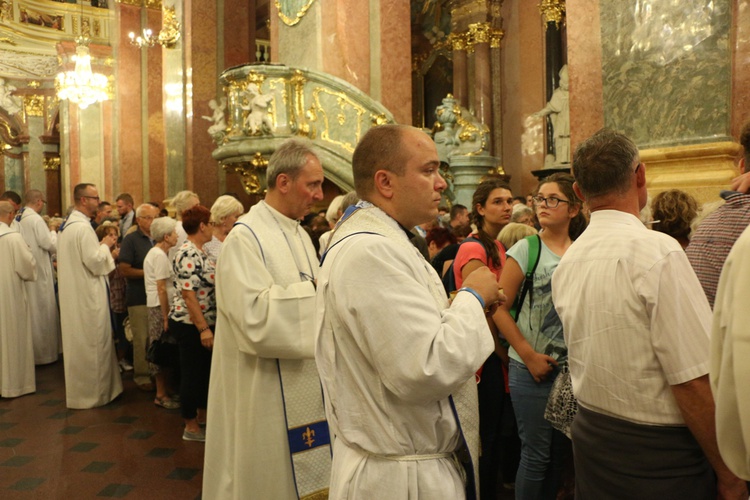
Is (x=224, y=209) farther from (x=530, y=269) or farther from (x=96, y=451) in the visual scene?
(x=530, y=269)

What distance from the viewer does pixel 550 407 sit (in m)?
2.68

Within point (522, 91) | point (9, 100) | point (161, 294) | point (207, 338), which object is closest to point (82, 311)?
point (161, 294)

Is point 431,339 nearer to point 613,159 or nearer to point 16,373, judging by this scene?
point 613,159

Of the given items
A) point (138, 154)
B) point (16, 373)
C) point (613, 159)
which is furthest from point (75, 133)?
point (613, 159)

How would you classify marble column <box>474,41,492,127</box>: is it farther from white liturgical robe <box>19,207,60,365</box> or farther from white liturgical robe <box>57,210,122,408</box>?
white liturgical robe <box>57,210,122,408</box>

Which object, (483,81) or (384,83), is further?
(483,81)

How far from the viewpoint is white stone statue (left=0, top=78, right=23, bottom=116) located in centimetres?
2300

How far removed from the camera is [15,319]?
7160mm

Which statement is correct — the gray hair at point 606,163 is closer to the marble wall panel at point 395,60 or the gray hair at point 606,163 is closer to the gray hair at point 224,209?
the gray hair at point 224,209

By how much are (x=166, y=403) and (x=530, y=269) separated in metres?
4.42

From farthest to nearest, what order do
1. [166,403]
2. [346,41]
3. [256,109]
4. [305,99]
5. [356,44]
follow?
[356,44]
[346,41]
[305,99]
[256,109]
[166,403]

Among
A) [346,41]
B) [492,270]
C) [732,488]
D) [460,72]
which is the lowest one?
[732,488]

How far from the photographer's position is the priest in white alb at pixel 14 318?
697 centimetres

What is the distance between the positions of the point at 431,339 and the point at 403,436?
0.29m
